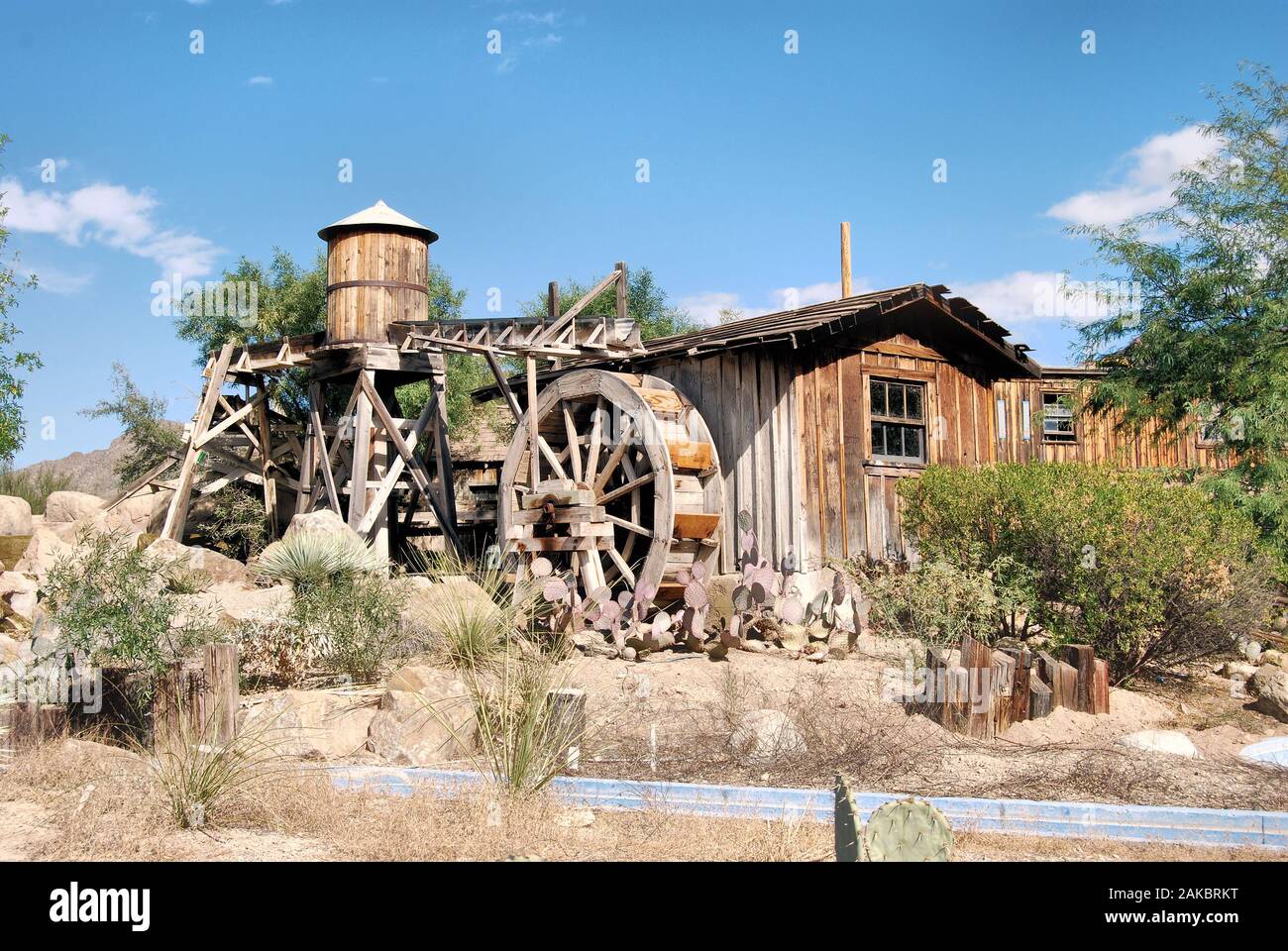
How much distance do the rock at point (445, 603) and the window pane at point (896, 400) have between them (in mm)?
5526

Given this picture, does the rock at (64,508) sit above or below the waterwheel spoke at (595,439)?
below

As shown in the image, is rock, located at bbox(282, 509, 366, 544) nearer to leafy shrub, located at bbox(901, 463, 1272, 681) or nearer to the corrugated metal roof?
the corrugated metal roof

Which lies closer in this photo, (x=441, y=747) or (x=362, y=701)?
(x=441, y=747)

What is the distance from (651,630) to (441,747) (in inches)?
151

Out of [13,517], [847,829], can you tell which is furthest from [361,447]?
[847,829]

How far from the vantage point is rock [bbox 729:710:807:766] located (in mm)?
6715

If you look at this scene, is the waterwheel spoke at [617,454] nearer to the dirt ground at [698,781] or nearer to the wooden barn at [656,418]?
the wooden barn at [656,418]

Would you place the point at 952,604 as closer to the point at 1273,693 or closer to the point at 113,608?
the point at 1273,693

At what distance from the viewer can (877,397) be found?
12711mm

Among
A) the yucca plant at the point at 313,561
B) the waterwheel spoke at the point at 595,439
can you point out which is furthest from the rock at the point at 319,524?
the waterwheel spoke at the point at 595,439

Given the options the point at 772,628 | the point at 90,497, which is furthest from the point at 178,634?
the point at 90,497

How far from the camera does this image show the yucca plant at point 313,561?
418 inches

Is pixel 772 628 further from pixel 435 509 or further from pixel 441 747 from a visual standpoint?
pixel 435 509
